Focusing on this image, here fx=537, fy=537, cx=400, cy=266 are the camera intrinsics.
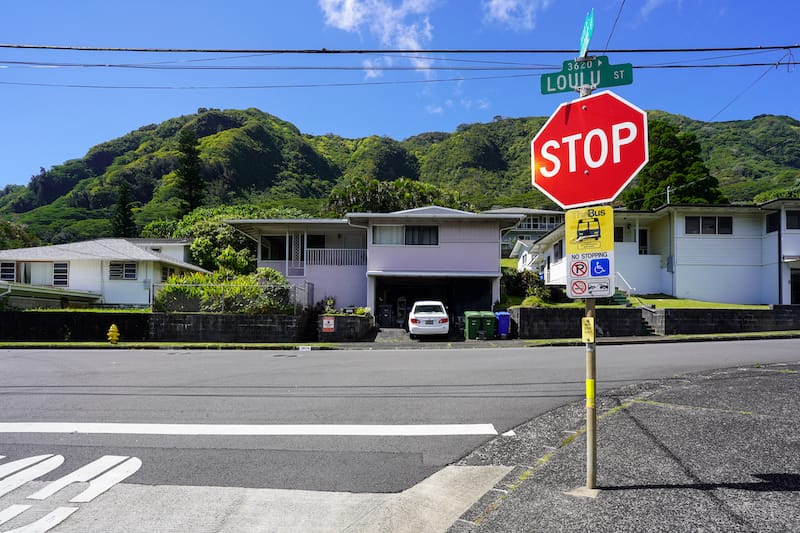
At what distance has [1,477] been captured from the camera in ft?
15.8

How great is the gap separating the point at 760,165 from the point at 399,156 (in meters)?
61.2

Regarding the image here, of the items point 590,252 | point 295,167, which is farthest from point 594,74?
point 295,167

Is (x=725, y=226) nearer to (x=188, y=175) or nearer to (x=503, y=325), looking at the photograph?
(x=503, y=325)

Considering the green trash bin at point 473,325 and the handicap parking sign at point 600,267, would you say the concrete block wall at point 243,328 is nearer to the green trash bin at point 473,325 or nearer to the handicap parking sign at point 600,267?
the green trash bin at point 473,325

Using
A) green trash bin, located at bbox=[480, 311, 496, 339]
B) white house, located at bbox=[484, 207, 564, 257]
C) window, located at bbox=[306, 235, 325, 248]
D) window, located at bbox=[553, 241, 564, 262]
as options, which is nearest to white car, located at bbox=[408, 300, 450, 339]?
green trash bin, located at bbox=[480, 311, 496, 339]

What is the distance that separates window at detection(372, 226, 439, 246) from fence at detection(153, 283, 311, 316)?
5419 mm

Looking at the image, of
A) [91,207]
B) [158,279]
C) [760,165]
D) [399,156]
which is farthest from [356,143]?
[158,279]

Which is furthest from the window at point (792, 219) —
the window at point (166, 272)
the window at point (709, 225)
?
the window at point (166, 272)

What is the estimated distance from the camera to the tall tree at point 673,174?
47.4 meters

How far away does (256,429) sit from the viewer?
6.46 meters

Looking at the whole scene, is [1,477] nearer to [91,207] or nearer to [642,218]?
[642,218]

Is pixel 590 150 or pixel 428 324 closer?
pixel 590 150

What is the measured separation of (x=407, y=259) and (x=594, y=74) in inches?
849

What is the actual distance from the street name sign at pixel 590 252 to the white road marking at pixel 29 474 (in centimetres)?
494
